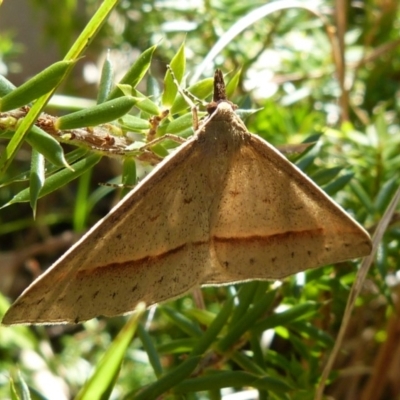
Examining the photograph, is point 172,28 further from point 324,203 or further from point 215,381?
point 215,381

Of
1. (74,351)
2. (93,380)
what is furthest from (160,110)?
(74,351)

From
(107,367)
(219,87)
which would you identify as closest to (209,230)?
Answer: (219,87)

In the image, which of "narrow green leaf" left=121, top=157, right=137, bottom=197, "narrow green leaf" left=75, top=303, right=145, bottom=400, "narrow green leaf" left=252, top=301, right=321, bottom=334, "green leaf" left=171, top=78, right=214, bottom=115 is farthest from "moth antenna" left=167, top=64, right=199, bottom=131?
"narrow green leaf" left=75, top=303, right=145, bottom=400

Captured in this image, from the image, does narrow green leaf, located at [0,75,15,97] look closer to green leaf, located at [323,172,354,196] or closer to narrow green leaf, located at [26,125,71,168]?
narrow green leaf, located at [26,125,71,168]

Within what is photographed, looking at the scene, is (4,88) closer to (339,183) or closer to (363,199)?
(339,183)

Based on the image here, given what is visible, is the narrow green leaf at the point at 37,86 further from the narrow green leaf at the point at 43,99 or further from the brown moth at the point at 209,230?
the brown moth at the point at 209,230

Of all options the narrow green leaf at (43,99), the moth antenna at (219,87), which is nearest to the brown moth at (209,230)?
the moth antenna at (219,87)
